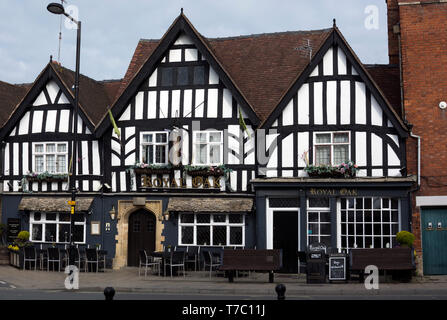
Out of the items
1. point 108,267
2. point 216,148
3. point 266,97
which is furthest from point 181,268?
point 266,97

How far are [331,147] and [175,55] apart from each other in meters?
7.08

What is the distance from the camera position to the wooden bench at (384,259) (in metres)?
17.0

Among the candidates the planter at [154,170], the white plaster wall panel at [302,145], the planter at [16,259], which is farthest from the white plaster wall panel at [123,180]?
the white plaster wall panel at [302,145]

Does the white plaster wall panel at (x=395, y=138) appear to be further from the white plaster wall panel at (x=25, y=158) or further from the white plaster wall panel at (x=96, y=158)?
the white plaster wall panel at (x=25, y=158)

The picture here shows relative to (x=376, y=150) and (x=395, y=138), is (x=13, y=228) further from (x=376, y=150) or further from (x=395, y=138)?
(x=395, y=138)

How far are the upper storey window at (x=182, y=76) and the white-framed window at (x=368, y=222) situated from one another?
23.7ft

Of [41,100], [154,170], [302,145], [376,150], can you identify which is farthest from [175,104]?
[376,150]

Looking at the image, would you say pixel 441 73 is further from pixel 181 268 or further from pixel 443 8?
pixel 181 268

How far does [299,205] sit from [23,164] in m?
11.8

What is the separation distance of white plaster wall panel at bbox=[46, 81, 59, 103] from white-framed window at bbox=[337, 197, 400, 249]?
12.5m

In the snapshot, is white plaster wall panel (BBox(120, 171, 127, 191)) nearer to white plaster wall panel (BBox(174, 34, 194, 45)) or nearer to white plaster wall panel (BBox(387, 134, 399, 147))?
white plaster wall panel (BBox(174, 34, 194, 45))

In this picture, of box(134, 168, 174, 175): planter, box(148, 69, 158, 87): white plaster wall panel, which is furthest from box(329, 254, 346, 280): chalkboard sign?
box(148, 69, 158, 87): white plaster wall panel

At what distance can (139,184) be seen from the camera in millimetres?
22172
